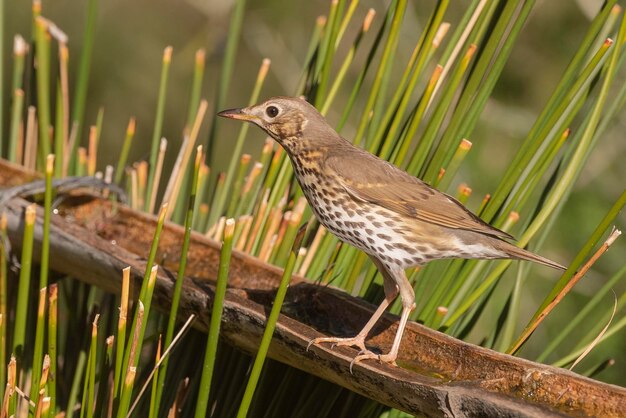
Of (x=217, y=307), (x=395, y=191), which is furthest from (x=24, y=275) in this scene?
(x=395, y=191)

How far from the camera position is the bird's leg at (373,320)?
2.59 m

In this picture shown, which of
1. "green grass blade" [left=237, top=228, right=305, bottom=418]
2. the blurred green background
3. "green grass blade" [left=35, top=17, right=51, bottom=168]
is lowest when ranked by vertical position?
the blurred green background

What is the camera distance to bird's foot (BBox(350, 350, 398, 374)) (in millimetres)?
2409

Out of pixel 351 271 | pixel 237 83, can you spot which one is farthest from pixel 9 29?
pixel 351 271

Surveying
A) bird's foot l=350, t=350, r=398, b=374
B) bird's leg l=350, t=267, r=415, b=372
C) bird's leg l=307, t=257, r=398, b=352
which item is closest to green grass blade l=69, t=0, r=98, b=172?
bird's leg l=307, t=257, r=398, b=352

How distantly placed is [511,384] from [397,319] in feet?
1.88

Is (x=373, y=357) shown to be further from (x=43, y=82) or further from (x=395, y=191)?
(x=43, y=82)

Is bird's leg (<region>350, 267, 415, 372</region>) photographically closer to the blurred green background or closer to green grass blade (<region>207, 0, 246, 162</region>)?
green grass blade (<region>207, 0, 246, 162</region>)

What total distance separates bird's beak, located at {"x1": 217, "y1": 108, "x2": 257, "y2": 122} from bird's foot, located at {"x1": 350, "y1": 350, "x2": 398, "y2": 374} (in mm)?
896

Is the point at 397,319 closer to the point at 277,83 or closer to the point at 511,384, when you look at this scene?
the point at 511,384

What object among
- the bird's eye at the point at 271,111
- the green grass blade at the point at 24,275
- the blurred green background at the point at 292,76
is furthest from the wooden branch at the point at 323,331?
the blurred green background at the point at 292,76

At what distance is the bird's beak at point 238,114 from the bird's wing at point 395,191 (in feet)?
1.12

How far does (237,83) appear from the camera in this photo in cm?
784

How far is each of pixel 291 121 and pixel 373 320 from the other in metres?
0.73
